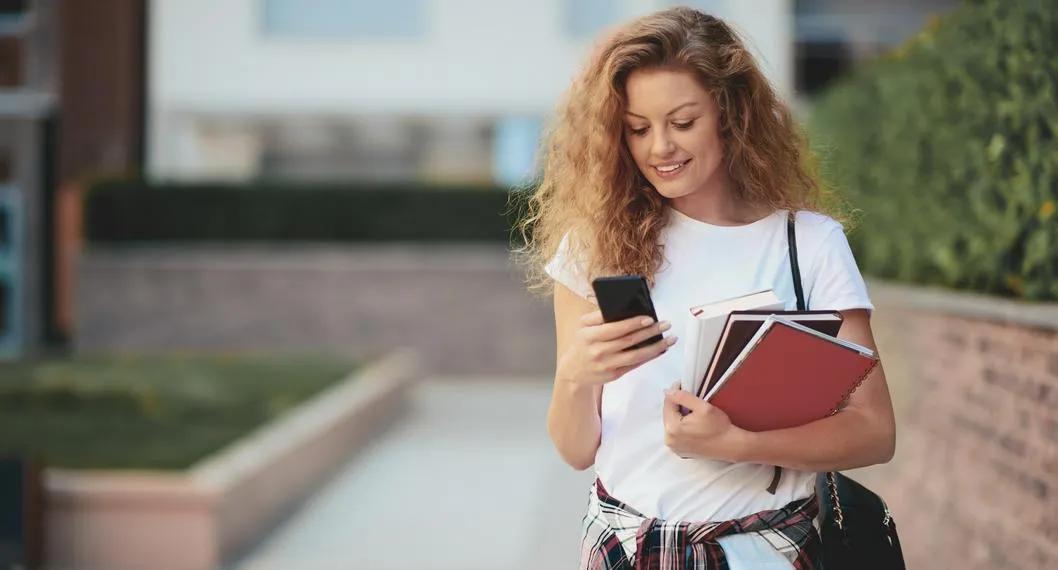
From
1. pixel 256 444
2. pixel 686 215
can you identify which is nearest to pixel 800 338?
pixel 686 215

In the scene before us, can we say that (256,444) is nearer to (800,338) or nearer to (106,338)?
(800,338)

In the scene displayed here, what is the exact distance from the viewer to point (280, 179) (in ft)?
53.2

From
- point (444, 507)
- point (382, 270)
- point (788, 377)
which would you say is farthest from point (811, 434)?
point (382, 270)

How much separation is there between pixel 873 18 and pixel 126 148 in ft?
37.0

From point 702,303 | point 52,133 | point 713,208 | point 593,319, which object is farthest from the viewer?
point 52,133

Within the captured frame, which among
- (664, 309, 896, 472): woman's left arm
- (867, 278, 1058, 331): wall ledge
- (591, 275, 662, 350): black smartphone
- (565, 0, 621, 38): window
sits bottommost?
(867, 278, 1058, 331): wall ledge

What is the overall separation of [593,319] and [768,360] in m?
0.29

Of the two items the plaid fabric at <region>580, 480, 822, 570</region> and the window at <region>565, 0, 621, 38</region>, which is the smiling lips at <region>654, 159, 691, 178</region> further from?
the window at <region>565, 0, 621, 38</region>

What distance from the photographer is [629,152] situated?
92.6 inches

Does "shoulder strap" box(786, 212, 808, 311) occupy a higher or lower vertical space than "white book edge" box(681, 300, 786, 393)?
higher

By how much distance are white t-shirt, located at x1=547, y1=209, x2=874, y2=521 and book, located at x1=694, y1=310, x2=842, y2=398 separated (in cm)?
13

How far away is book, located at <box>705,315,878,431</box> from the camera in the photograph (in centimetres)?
200

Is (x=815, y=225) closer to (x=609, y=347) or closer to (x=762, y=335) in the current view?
(x=762, y=335)

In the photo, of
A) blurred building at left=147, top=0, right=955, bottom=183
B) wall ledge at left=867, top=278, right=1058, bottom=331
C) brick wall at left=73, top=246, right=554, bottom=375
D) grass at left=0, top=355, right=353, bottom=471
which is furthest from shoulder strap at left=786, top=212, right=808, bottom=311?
blurred building at left=147, top=0, right=955, bottom=183
